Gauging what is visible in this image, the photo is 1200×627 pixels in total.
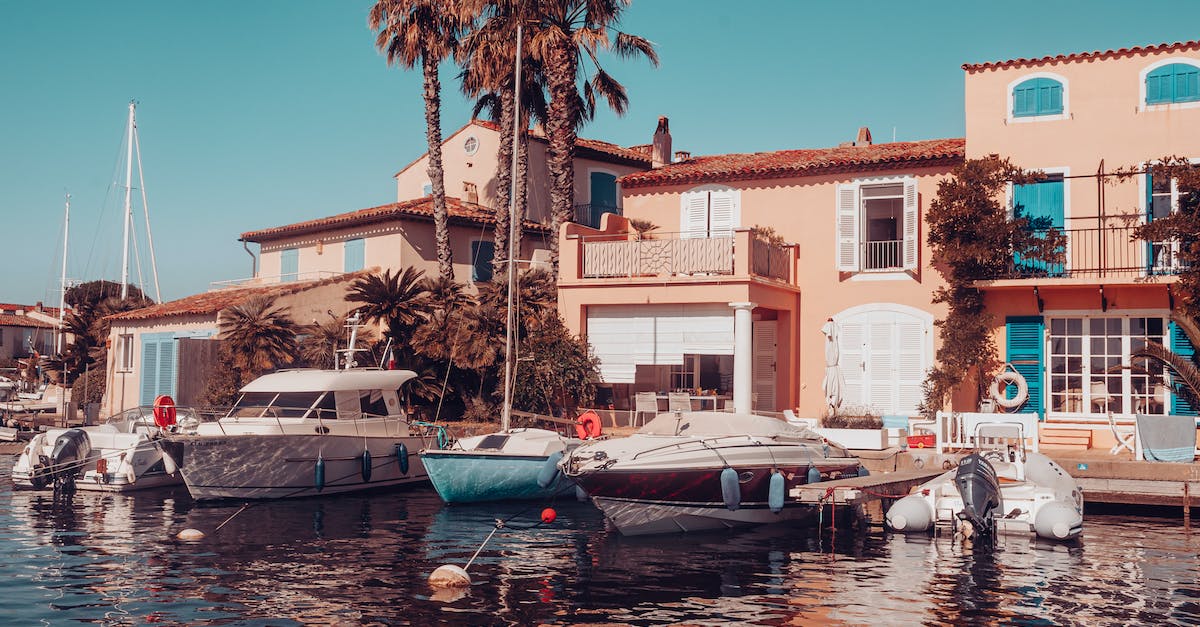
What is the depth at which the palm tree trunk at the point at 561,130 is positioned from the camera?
28484 mm

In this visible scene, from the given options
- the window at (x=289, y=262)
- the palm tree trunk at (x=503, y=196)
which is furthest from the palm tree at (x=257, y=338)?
the window at (x=289, y=262)

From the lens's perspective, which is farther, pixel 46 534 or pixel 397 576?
pixel 46 534

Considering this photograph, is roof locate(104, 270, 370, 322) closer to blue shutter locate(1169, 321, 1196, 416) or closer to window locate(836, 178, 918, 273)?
window locate(836, 178, 918, 273)

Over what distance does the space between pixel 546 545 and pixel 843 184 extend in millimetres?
13032

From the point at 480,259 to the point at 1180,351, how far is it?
20510mm

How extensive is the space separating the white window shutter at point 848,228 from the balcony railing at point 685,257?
49.6 inches

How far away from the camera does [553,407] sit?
A: 83.5 ft

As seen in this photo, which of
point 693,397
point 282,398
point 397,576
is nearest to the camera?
point 397,576

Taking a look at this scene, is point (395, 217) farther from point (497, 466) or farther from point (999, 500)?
point (999, 500)

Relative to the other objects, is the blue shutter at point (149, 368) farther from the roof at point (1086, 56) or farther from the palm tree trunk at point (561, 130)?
the roof at point (1086, 56)

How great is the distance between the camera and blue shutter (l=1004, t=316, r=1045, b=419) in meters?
23.3

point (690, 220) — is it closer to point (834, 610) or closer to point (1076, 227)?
point (1076, 227)

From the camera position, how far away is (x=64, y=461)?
71.8 feet

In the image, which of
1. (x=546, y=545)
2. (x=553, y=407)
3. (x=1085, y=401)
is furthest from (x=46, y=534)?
(x=1085, y=401)
